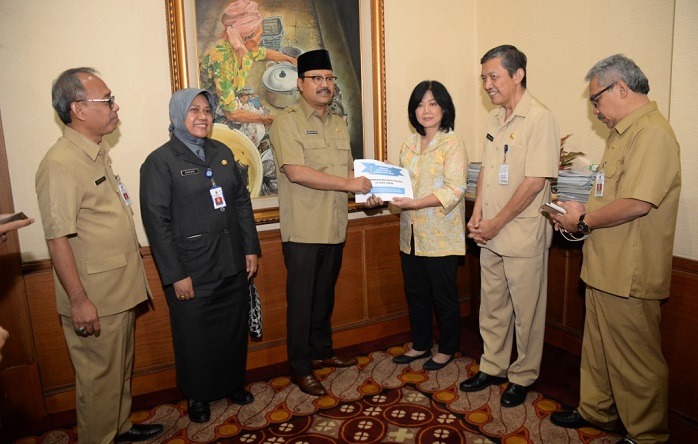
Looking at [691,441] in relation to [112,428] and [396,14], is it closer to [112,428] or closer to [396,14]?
[112,428]

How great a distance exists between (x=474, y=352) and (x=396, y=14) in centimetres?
270

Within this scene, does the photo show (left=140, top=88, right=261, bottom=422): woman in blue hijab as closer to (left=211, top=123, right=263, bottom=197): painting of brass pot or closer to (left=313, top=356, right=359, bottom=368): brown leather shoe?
(left=211, top=123, right=263, bottom=197): painting of brass pot

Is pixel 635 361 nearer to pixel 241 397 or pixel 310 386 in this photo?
pixel 310 386

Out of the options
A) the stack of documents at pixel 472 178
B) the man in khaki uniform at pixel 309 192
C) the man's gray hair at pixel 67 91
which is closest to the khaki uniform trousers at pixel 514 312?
the stack of documents at pixel 472 178

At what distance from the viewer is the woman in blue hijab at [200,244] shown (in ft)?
8.59

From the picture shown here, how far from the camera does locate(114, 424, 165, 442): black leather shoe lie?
269 cm

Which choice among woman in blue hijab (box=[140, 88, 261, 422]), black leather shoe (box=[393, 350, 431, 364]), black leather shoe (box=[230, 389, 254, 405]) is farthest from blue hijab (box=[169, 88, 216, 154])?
black leather shoe (box=[393, 350, 431, 364])

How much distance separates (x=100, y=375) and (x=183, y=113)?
4.71ft

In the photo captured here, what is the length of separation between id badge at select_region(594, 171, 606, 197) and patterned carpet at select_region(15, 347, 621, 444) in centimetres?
129

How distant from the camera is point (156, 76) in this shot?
121 inches

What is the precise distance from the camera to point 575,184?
2.92 metres

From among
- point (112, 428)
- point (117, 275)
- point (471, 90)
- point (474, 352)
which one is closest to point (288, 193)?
point (117, 275)

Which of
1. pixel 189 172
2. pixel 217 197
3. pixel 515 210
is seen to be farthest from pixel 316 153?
pixel 515 210

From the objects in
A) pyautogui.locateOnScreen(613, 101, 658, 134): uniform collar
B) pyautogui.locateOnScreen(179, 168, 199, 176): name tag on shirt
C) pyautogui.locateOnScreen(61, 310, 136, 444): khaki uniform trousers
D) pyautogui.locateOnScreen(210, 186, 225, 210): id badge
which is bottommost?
pyautogui.locateOnScreen(61, 310, 136, 444): khaki uniform trousers
